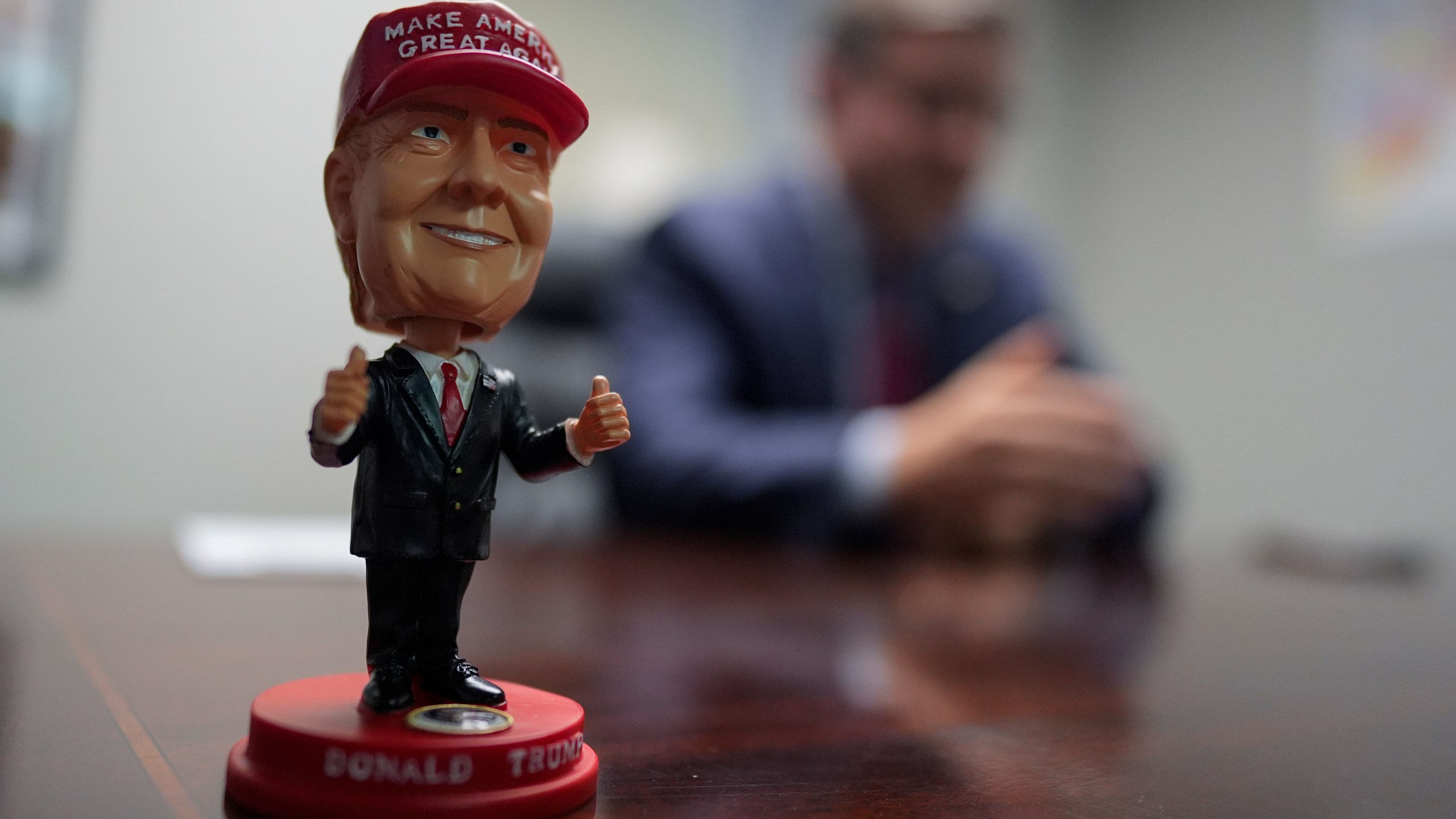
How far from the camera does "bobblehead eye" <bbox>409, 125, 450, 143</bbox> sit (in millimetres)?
436

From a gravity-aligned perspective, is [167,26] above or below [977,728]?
above

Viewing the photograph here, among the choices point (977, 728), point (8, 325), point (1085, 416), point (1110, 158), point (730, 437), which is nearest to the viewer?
point (977, 728)

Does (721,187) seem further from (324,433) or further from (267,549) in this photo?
(324,433)

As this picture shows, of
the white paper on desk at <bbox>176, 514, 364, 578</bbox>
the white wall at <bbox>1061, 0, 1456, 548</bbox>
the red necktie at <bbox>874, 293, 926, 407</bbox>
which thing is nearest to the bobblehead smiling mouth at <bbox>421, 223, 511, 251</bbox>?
the white paper on desk at <bbox>176, 514, 364, 578</bbox>

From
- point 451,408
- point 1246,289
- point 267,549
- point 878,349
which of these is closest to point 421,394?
point 451,408

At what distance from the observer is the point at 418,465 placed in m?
0.43

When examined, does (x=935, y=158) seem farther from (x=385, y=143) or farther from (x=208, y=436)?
(x=385, y=143)

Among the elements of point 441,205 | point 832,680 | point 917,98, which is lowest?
point 832,680

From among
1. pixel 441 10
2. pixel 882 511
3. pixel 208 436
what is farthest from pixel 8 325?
pixel 441 10

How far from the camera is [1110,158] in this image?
13.5 ft

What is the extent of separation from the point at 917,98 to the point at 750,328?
1.58 ft

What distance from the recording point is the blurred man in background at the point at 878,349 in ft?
4.97

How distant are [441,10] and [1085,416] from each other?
1273 millimetres

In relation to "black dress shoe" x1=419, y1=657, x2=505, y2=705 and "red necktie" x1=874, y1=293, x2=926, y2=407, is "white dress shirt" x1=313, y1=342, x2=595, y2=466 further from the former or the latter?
"red necktie" x1=874, y1=293, x2=926, y2=407
